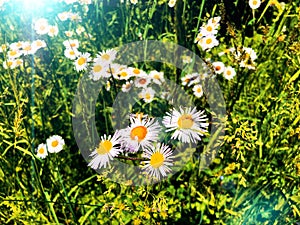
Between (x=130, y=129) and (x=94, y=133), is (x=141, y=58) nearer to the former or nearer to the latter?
(x=94, y=133)

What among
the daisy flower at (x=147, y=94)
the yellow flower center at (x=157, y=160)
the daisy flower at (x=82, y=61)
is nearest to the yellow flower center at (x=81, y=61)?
the daisy flower at (x=82, y=61)

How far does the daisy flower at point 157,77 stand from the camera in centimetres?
143

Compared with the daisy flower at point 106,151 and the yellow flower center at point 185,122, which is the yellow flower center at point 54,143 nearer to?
the daisy flower at point 106,151

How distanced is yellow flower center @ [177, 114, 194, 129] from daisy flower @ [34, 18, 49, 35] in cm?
87

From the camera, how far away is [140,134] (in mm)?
998

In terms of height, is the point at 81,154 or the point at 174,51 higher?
the point at 174,51

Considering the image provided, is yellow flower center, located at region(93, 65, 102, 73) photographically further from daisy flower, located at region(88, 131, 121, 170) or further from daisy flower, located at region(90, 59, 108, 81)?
daisy flower, located at region(88, 131, 121, 170)

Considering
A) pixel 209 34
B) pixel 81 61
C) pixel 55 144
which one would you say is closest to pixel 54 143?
pixel 55 144

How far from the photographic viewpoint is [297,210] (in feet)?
3.96

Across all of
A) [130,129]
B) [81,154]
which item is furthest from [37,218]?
[130,129]

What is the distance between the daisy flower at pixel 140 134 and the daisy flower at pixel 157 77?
43cm

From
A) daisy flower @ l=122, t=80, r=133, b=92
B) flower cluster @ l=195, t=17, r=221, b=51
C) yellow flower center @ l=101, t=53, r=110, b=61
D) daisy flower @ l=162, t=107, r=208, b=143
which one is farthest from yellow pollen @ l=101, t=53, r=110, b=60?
daisy flower @ l=162, t=107, r=208, b=143

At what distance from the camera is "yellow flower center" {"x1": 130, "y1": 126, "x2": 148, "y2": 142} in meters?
0.99

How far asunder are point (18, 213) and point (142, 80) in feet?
1.79
